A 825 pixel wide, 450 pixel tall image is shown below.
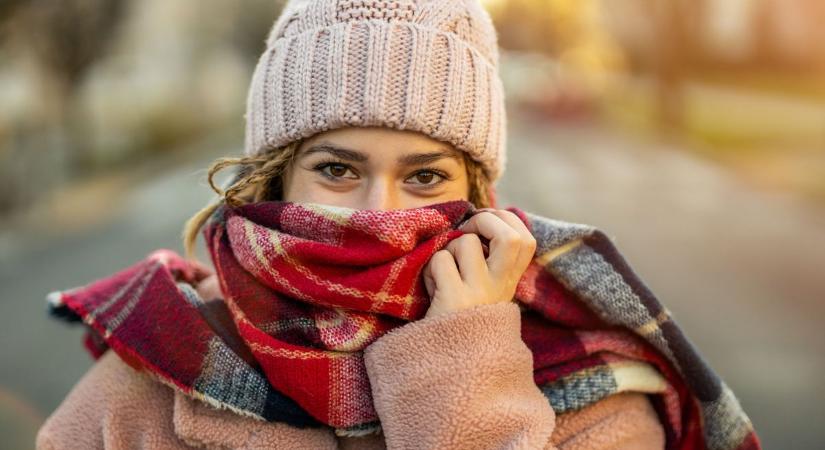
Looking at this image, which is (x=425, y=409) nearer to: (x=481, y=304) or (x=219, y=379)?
(x=481, y=304)

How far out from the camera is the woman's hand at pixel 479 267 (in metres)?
1.49

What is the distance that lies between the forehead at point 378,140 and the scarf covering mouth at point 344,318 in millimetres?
157

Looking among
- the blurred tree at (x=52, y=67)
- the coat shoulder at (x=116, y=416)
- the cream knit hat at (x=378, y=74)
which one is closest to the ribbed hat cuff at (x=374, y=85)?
the cream knit hat at (x=378, y=74)

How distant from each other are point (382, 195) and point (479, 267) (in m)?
0.27

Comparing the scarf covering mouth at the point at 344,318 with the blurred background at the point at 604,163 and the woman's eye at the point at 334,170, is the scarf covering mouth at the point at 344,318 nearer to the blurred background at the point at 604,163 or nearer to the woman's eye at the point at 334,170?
the woman's eye at the point at 334,170

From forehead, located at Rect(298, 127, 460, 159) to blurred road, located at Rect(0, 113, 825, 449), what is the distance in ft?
2.21

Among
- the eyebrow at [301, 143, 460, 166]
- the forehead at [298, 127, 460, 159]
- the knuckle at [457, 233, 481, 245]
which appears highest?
the forehead at [298, 127, 460, 159]

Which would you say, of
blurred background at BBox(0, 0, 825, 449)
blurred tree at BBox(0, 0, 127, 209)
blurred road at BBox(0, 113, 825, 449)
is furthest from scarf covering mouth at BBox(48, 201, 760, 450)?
blurred tree at BBox(0, 0, 127, 209)

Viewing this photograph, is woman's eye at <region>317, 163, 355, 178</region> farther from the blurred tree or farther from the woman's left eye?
the blurred tree

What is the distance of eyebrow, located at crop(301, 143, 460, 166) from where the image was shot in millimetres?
1622

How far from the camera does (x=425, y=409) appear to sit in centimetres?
139

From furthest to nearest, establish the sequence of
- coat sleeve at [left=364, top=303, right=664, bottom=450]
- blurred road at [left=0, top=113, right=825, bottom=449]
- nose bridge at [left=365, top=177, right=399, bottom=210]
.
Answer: blurred road at [left=0, top=113, right=825, bottom=449], nose bridge at [left=365, top=177, right=399, bottom=210], coat sleeve at [left=364, top=303, right=664, bottom=450]

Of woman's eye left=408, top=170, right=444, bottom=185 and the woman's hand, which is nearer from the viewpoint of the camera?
the woman's hand

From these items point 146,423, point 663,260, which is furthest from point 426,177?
point 663,260
